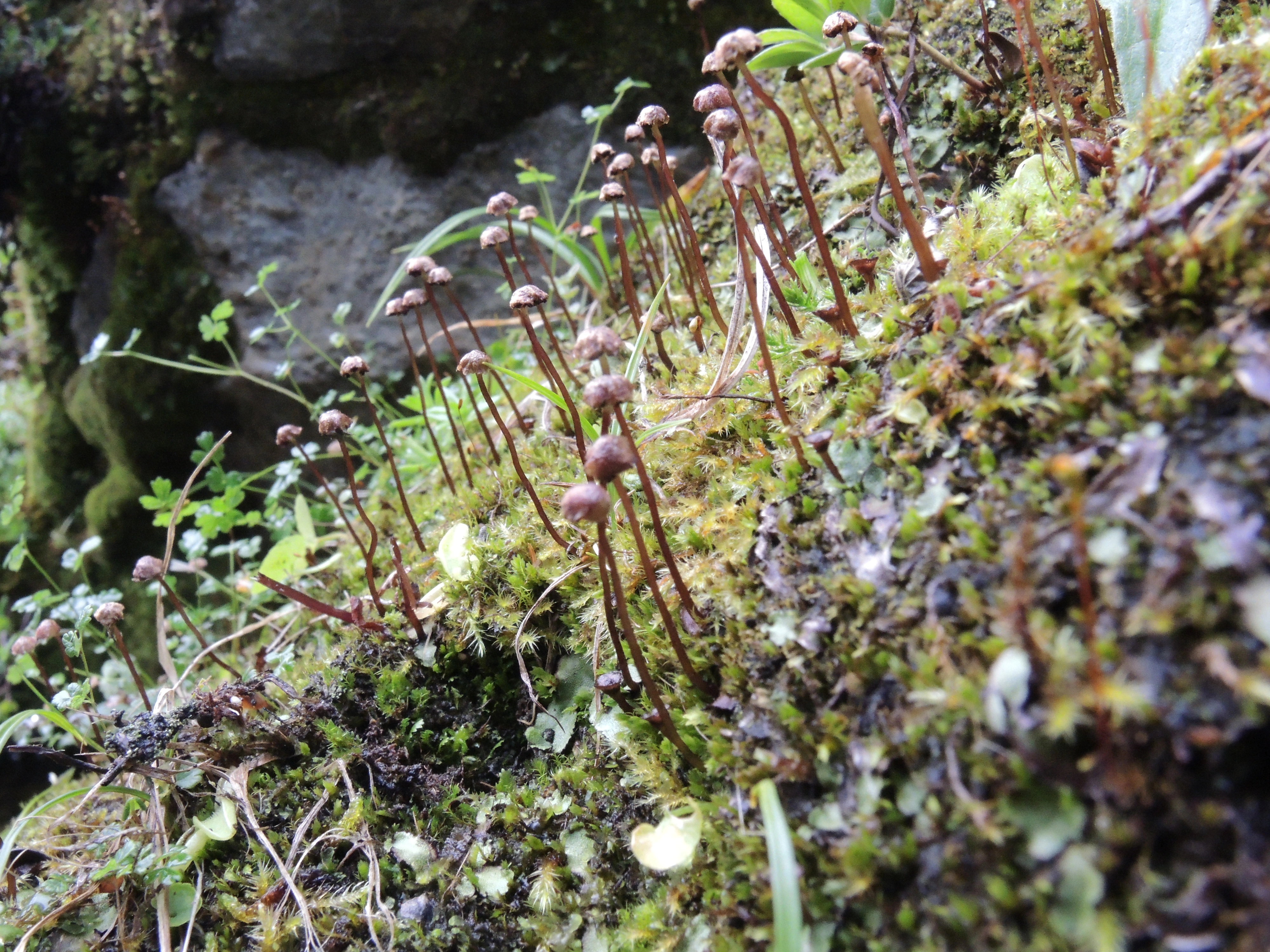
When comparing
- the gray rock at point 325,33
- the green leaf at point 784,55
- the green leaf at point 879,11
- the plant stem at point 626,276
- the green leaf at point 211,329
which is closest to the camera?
the green leaf at point 784,55

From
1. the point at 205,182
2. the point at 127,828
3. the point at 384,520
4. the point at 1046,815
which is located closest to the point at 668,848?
the point at 1046,815

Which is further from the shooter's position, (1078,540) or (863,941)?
(863,941)

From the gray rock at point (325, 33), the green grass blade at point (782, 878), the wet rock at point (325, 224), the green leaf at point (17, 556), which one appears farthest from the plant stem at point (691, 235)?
the gray rock at point (325, 33)

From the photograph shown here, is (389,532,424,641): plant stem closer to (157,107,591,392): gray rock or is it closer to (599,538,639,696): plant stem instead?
(599,538,639,696): plant stem

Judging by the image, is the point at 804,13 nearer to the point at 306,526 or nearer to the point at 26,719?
the point at 306,526

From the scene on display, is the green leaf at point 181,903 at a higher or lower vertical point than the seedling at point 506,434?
lower

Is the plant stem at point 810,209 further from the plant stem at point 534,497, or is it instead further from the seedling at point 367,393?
the seedling at point 367,393

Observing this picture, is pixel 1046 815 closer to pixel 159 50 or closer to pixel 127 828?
pixel 127 828
